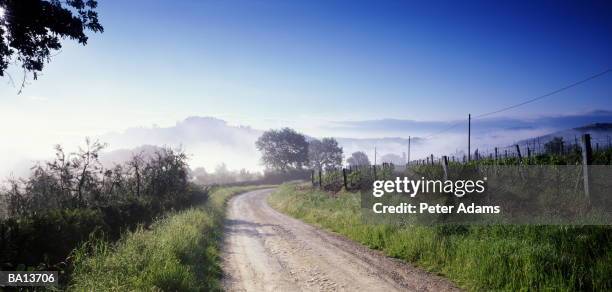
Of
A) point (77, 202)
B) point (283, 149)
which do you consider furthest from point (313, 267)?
point (283, 149)

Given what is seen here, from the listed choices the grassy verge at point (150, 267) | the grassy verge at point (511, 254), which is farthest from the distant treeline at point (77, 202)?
the grassy verge at point (511, 254)

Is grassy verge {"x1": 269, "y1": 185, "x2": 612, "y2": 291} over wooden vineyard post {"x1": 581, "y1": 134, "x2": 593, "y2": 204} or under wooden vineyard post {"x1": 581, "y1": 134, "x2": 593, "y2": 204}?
under

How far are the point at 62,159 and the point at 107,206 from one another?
453 centimetres

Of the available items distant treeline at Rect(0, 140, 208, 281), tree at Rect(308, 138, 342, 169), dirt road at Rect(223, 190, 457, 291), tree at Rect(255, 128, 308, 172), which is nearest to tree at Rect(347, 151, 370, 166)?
tree at Rect(308, 138, 342, 169)

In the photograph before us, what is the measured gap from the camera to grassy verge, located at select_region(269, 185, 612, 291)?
23.4ft

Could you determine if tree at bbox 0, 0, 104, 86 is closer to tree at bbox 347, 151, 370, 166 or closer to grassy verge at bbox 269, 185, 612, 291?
grassy verge at bbox 269, 185, 612, 291

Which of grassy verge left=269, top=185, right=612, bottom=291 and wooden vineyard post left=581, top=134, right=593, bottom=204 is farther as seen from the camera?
wooden vineyard post left=581, top=134, right=593, bottom=204

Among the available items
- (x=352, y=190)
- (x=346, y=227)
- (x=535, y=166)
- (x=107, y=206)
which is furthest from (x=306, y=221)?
(x=535, y=166)

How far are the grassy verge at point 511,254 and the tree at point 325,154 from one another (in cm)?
10369

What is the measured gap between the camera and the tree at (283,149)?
10088cm

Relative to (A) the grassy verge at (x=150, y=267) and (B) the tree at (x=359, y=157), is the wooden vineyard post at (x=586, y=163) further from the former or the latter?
(B) the tree at (x=359, y=157)

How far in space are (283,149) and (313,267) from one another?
9107 cm

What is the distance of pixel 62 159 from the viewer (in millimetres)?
19578

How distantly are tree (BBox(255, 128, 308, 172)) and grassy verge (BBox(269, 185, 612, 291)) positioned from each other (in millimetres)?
88023
